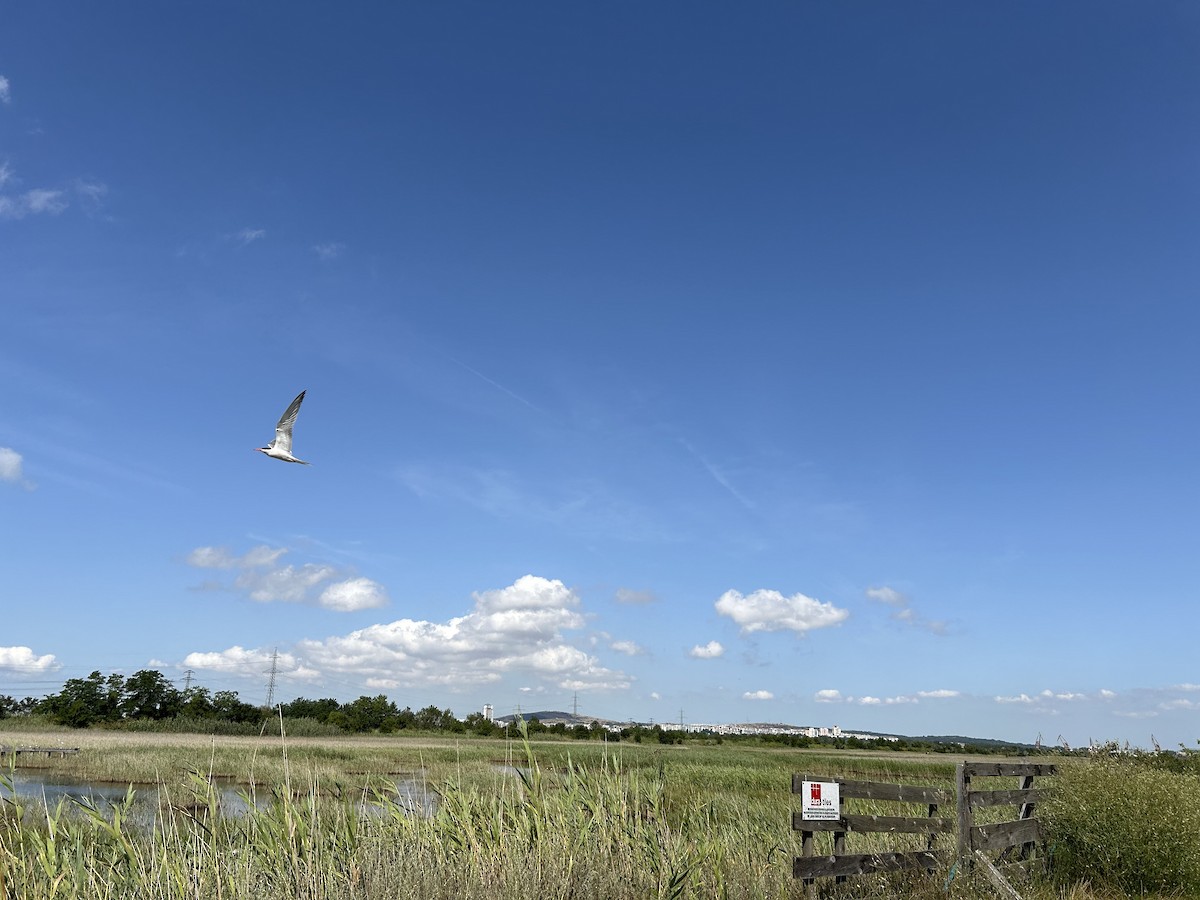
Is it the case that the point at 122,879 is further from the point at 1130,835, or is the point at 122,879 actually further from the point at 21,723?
the point at 21,723

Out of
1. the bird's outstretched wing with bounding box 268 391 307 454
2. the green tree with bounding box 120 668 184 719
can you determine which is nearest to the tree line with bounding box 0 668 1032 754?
the green tree with bounding box 120 668 184 719

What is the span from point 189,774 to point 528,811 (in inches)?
116

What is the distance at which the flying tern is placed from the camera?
14180 millimetres

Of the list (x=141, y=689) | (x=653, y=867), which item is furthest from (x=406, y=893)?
(x=141, y=689)

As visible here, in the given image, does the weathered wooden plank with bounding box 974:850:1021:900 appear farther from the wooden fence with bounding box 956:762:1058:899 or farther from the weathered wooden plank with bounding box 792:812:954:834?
the weathered wooden plank with bounding box 792:812:954:834

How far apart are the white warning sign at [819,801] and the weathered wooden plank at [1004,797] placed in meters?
2.92

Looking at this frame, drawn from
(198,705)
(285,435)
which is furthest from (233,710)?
(285,435)

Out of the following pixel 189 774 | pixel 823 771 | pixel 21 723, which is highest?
pixel 189 774

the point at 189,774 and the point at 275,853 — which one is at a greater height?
the point at 189,774

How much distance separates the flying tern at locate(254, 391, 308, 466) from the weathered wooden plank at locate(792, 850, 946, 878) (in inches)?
405

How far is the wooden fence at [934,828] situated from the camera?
7.43 m

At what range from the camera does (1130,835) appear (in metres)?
9.72

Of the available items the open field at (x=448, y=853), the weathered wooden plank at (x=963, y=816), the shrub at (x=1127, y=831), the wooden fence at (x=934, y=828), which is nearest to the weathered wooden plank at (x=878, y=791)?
the wooden fence at (x=934, y=828)

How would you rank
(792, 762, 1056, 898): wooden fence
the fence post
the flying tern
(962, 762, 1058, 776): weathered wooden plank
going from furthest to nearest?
the flying tern → (962, 762, 1058, 776): weathered wooden plank → the fence post → (792, 762, 1056, 898): wooden fence
